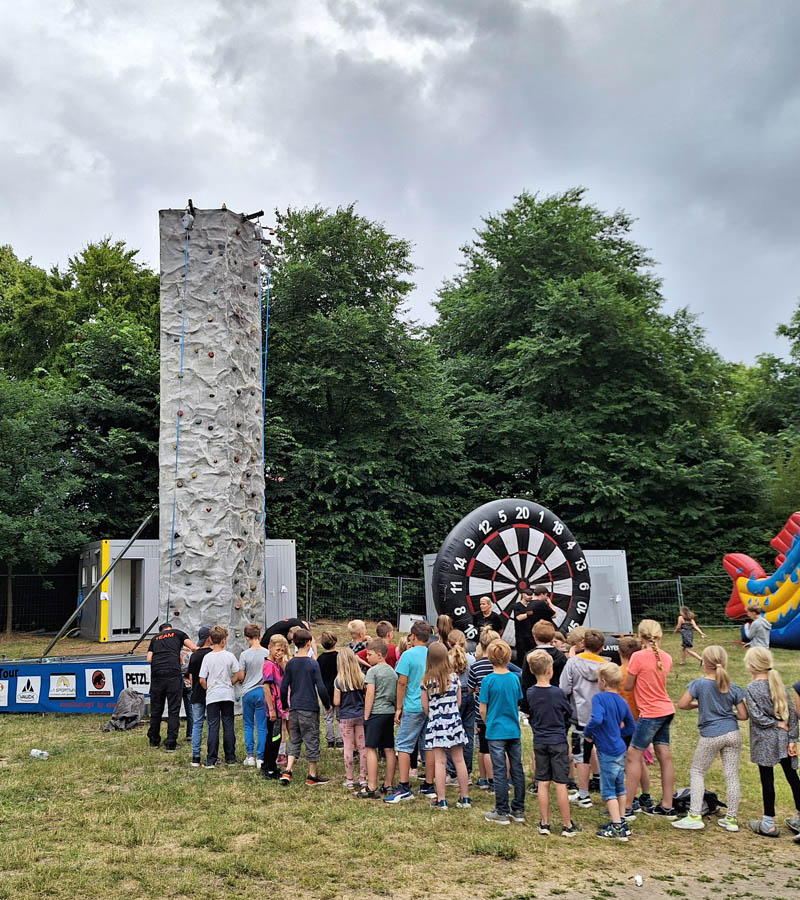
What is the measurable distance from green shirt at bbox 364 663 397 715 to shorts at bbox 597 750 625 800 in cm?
182

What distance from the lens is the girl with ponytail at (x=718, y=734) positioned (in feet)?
20.3

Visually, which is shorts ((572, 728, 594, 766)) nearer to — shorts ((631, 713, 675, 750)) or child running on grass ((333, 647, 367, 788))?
shorts ((631, 713, 675, 750))

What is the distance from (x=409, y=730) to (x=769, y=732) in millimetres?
2835

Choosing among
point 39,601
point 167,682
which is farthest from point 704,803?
point 39,601

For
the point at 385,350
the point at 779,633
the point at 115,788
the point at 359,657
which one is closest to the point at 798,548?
the point at 779,633

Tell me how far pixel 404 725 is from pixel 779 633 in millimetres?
13196

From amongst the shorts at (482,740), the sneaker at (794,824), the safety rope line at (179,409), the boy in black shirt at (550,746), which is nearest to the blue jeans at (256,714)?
the shorts at (482,740)

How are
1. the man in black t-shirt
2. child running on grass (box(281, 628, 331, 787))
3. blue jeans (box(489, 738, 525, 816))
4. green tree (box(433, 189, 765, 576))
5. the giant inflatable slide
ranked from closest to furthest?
blue jeans (box(489, 738, 525, 816)), child running on grass (box(281, 628, 331, 787)), the man in black t-shirt, the giant inflatable slide, green tree (box(433, 189, 765, 576))

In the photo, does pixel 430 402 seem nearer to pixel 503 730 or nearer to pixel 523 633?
pixel 523 633

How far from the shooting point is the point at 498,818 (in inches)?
246

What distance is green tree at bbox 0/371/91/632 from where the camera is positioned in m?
17.2

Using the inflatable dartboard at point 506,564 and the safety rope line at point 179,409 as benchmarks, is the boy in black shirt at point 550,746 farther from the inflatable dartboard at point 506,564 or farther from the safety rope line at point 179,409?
the inflatable dartboard at point 506,564

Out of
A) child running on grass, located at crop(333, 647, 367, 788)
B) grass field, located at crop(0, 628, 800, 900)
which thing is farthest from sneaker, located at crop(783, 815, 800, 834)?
child running on grass, located at crop(333, 647, 367, 788)

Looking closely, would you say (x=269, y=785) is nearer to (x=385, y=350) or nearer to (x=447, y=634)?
(x=447, y=634)
